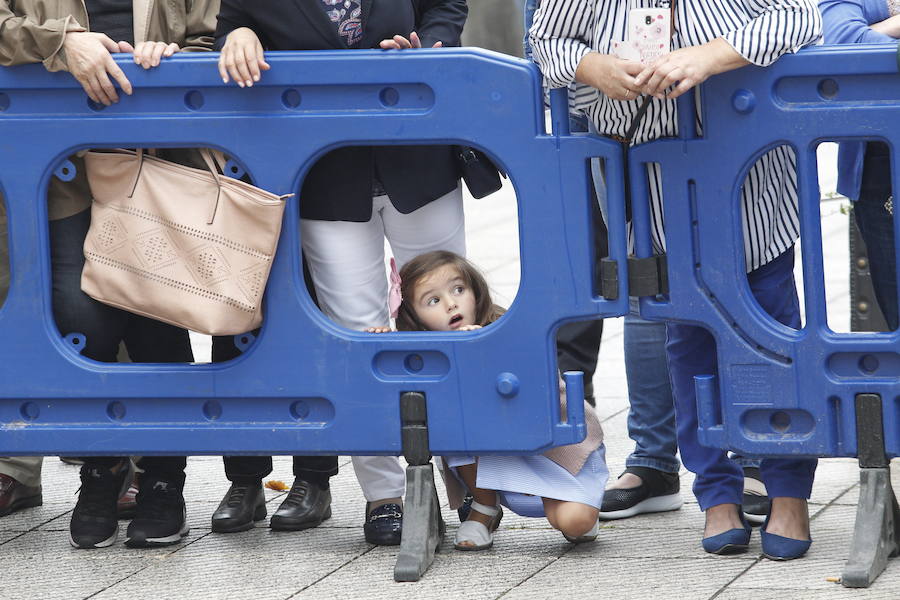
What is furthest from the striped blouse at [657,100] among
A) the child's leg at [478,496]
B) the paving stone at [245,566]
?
the paving stone at [245,566]

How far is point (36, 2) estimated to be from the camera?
3.99m

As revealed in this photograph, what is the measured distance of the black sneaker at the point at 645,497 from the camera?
442 centimetres

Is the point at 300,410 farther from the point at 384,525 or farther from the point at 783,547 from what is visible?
the point at 783,547

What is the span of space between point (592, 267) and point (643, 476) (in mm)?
924

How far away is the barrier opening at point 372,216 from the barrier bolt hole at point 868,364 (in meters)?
1.01

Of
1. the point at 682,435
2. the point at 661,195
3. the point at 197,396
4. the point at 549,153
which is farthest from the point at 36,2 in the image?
the point at 682,435

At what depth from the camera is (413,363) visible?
13.0 feet

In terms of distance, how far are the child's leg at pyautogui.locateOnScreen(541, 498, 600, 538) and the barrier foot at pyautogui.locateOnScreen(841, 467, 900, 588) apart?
2.23 feet

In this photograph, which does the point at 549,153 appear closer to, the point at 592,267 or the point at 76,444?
the point at 592,267

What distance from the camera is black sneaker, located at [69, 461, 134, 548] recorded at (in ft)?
14.0

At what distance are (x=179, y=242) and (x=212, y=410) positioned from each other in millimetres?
490

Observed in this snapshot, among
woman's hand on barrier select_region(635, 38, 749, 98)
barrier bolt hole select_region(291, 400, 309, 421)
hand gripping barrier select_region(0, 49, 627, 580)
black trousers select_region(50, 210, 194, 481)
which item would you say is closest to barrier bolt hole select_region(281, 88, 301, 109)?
hand gripping barrier select_region(0, 49, 627, 580)

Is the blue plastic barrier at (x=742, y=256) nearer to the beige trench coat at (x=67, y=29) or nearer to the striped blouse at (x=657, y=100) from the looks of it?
the striped blouse at (x=657, y=100)

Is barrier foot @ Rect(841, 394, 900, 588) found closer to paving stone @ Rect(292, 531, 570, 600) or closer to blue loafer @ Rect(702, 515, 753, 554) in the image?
blue loafer @ Rect(702, 515, 753, 554)
